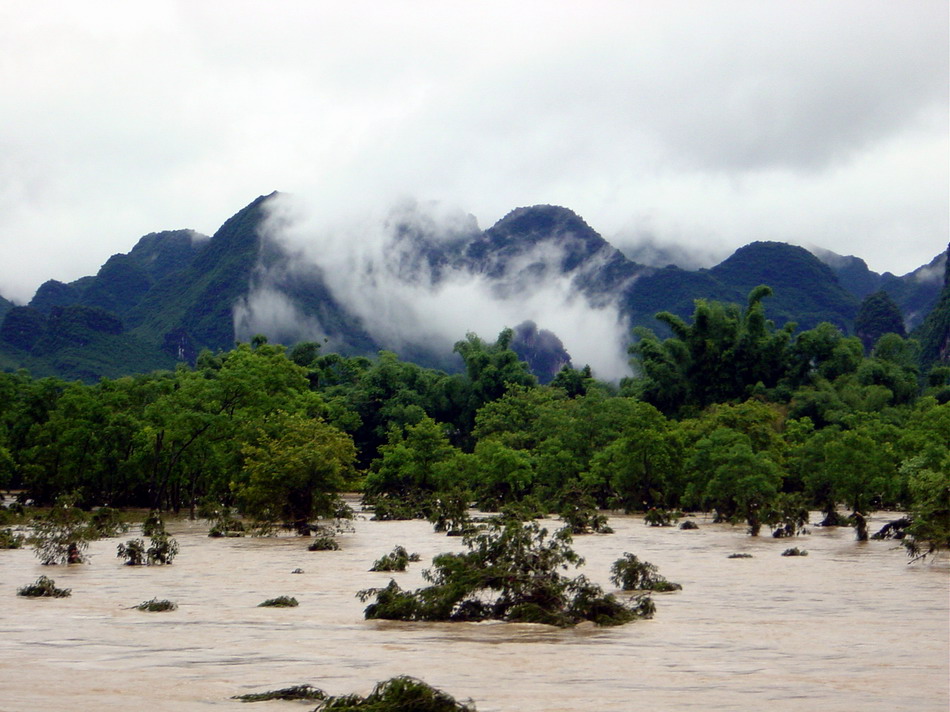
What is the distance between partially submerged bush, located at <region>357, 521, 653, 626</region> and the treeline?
446 inches

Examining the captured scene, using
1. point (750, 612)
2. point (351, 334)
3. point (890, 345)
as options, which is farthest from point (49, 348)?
point (750, 612)

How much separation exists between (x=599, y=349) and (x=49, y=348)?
67.5m

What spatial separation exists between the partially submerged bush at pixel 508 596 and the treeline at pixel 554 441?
1134cm

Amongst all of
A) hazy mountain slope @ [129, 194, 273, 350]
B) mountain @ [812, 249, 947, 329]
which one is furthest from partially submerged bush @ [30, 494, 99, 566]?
mountain @ [812, 249, 947, 329]

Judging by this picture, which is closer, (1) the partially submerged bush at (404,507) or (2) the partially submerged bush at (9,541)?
(2) the partially submerged bush at (9,541)

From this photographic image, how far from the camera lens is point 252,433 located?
42.2 metres

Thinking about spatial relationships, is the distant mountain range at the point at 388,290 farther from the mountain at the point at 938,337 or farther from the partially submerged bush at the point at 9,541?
the partially submerged bush at the point at 9,541

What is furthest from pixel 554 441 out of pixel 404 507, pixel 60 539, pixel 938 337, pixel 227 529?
pixel 938 337

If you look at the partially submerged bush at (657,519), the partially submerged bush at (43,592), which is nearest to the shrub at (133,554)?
the partially submerged bush at (43,592)

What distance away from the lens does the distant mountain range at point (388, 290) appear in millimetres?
127438

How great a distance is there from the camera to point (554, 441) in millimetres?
54562

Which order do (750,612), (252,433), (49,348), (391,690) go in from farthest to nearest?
(49,348) < (252,433) < (750,612) < (391,690)

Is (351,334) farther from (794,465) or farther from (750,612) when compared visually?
(750,612)

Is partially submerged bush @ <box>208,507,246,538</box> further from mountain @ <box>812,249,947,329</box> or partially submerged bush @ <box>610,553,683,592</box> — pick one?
mountain @ <box>812,249,947,329</box>
